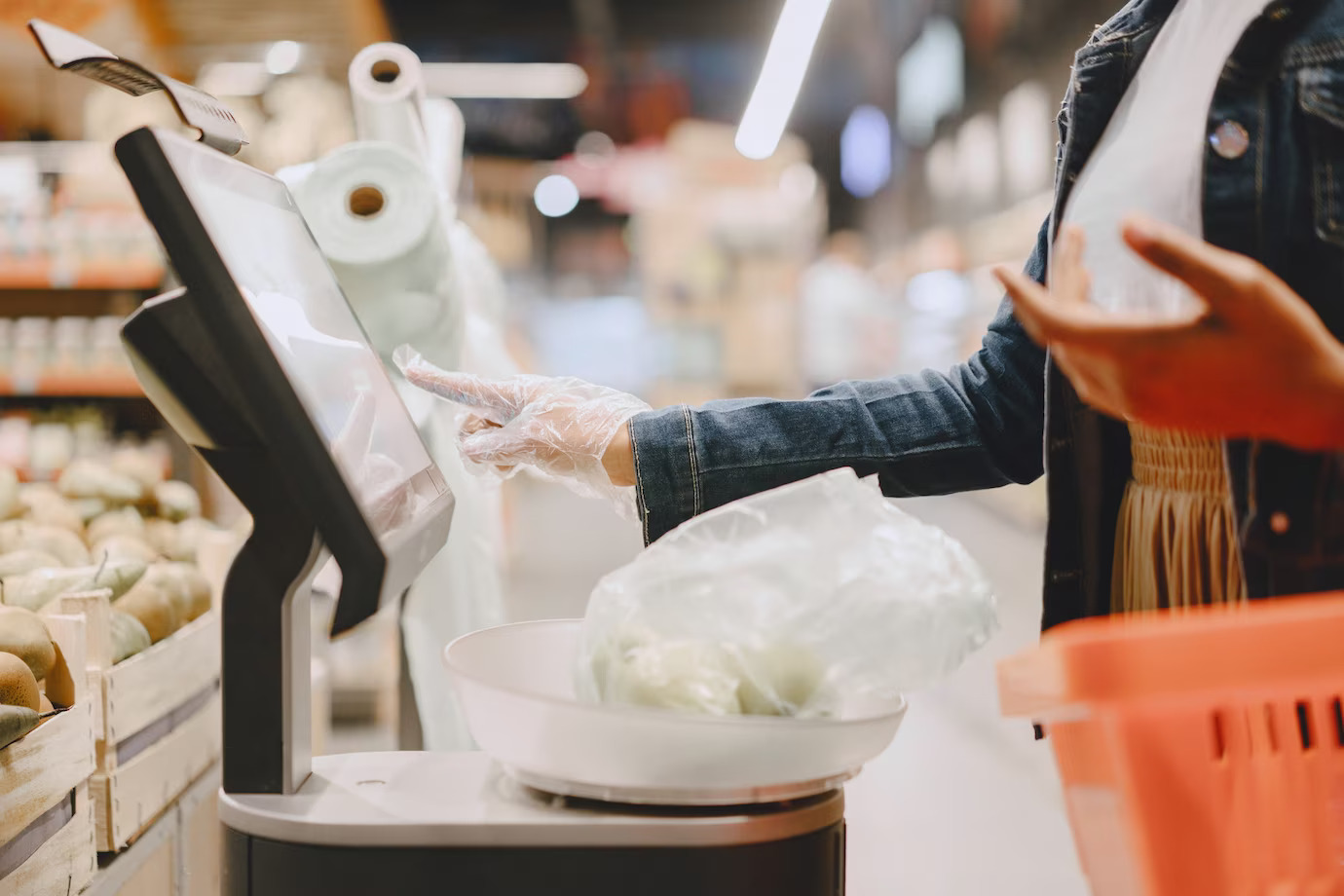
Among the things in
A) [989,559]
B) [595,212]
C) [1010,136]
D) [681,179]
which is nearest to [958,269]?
[1010,136]

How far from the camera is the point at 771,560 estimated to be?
2.52 feet

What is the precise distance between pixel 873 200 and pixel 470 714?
1636cm

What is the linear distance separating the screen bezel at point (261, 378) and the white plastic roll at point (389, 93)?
954 millimetres

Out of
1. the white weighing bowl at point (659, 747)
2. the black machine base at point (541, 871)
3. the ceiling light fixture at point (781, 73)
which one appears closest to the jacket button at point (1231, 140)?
the white weighing bowl at point (659, 747)

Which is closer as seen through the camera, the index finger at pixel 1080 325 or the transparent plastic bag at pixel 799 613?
the index finger at pixel 1080 325

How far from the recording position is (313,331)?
867mm

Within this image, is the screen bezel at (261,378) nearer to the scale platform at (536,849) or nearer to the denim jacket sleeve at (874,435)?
the scale platform at (536,849)

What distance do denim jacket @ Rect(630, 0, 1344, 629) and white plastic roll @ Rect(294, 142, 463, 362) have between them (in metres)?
0.55

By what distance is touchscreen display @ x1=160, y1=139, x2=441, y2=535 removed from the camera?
751 millimetres

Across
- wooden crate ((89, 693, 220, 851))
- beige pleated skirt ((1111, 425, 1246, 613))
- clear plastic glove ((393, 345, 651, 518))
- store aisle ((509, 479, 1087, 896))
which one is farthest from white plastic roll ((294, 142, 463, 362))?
store aisle ((509, 479, 1087, 896))

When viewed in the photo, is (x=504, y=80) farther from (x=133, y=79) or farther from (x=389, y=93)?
(x=133, y=79)

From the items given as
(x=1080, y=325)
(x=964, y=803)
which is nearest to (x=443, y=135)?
(x=1080, y=325)

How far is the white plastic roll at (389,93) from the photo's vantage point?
1643 mm

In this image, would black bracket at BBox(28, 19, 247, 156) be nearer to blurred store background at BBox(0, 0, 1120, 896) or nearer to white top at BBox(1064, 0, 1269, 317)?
white top at BBox(1064, 0, 1269, 317)
